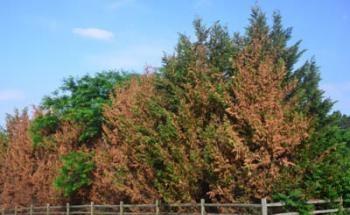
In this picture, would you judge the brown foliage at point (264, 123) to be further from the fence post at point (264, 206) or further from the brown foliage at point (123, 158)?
the brown foliage at point (123, 158)

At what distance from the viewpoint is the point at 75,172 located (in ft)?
110

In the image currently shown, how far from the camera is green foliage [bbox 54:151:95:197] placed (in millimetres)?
32969

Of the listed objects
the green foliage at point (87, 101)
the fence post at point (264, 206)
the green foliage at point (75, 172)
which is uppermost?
the green foliage at point (87, 101)

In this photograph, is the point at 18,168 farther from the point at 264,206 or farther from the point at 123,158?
the point at 264,206

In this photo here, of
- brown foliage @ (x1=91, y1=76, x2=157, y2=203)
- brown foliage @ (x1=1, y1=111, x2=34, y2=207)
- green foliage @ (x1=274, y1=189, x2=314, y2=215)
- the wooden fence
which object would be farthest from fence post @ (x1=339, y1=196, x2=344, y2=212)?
brown foliage @ (x1=1, y1=111, x2=34, y2=207)

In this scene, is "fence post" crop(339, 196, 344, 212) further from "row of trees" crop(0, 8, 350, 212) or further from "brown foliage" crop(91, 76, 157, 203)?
"brown foliage" crop(91, 76, 157, 203)

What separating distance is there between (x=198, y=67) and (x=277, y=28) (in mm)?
8941

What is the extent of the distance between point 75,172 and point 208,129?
43.1ft

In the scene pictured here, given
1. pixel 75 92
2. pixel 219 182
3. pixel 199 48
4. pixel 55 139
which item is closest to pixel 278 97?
pixel 219 182

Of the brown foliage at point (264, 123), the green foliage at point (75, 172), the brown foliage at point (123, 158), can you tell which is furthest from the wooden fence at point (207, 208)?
the green foliage at point (75, 172)

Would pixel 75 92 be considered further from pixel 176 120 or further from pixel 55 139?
pixel 176 120

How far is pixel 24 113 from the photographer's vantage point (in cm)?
4834

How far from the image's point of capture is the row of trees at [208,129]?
68.8 feet

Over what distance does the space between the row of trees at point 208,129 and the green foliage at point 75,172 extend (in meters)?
0.06
